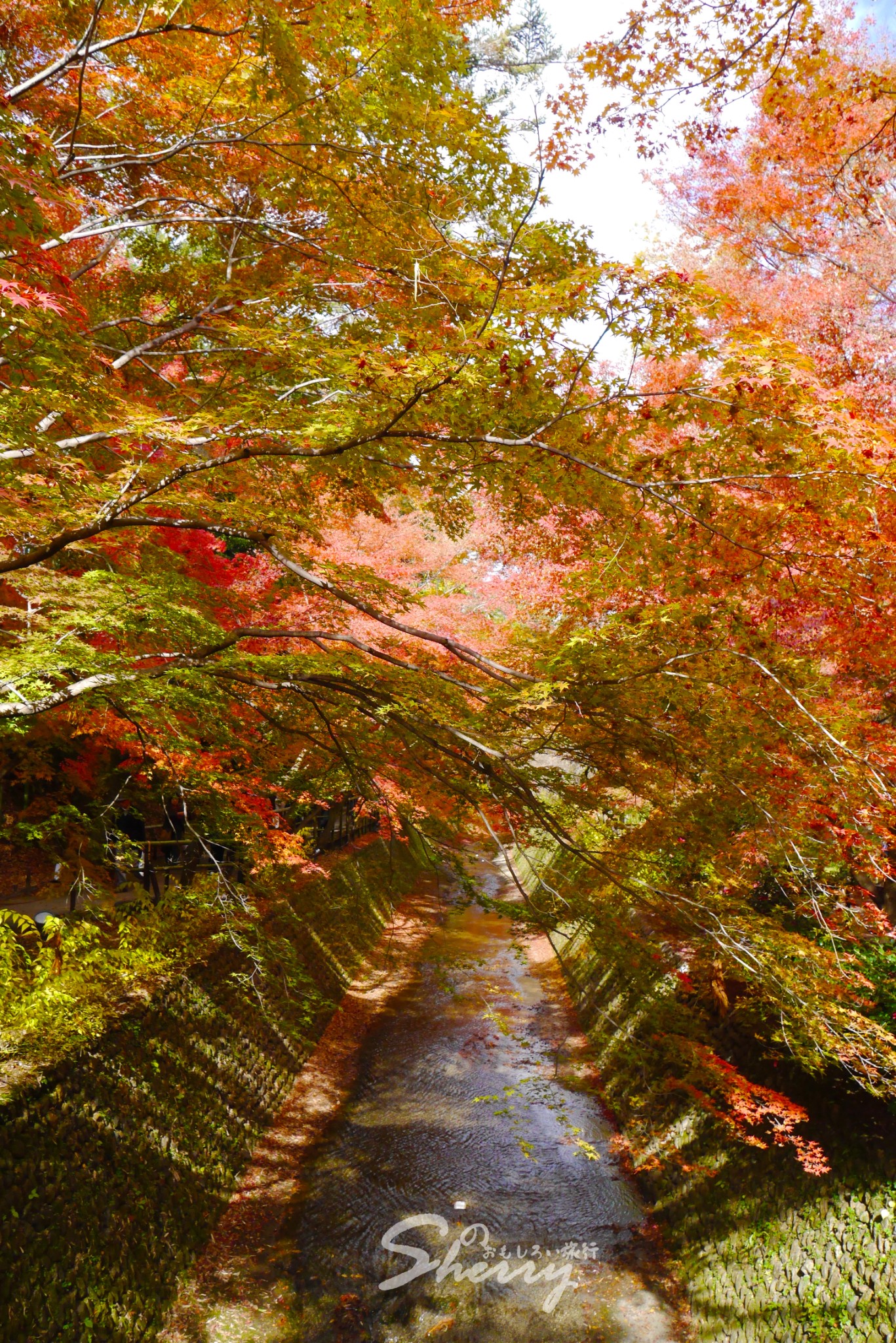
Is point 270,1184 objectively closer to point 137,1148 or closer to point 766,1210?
point 137,1148

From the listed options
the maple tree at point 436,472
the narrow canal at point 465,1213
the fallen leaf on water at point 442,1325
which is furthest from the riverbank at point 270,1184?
the maple tree at point 436,472

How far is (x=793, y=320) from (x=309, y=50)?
241 inches

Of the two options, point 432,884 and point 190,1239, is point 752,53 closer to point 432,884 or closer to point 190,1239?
point 190,1239

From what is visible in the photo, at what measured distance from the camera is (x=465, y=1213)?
25.0 feet

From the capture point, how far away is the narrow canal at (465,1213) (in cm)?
640

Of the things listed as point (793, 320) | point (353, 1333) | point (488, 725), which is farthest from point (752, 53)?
point (353, 1333)

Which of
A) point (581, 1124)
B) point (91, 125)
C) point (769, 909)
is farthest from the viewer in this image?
point (581, 1124)

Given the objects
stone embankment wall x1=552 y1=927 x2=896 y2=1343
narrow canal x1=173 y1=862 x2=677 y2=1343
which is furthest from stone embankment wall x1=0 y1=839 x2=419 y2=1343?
stone embankment wall x1=552 y1=927 x2=896 y2=1343

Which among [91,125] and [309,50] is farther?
[91,125]

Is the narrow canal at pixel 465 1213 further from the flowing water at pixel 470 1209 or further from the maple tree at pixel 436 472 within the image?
the maple tree at pixel 436 472

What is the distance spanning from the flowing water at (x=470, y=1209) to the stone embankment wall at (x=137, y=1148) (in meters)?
1.05

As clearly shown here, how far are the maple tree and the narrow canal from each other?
7.04 ft

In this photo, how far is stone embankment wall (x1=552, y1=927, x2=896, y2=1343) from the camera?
211 inches

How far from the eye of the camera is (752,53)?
499 centimetres
